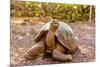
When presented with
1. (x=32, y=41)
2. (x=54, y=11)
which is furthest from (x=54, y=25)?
(x=32, y=41)

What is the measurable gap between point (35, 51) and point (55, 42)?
247 millimetres

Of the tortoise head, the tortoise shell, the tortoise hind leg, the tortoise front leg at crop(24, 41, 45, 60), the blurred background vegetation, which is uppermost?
the blurred background vegetation

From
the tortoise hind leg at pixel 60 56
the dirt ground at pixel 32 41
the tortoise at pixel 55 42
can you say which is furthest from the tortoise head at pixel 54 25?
the tortoise hind leg at pixel 60 56

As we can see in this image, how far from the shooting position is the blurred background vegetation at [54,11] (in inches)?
76.2

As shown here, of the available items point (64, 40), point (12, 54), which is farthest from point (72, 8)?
point (12, 54)

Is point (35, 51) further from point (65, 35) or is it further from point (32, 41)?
point (65, 35)

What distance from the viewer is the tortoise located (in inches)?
78.4

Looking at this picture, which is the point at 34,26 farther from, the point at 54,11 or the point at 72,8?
the point at 72,8

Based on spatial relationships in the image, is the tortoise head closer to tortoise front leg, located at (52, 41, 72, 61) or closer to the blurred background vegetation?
the blurred background vegetation

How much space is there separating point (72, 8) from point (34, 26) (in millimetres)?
503

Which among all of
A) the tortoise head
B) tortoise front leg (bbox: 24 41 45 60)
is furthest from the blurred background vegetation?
tortoise front leg (bbox: 24 41 45 60)

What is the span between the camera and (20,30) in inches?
76.0

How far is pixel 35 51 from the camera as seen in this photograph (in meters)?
1.98

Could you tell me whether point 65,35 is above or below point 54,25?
below
